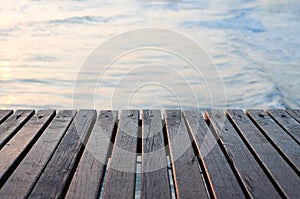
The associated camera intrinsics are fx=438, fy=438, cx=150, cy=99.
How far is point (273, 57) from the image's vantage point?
7.13 metres

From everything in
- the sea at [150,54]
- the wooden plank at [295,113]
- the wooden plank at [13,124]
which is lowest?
the wooden plank at [13,124]

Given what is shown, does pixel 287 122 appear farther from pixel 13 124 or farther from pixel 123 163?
pixel 13 124

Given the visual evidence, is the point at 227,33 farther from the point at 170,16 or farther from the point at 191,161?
the point at 191,161

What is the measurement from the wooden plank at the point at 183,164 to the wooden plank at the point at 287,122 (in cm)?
49

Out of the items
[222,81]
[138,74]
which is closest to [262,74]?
[222,81]

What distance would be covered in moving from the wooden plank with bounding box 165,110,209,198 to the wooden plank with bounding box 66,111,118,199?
0.85 ft

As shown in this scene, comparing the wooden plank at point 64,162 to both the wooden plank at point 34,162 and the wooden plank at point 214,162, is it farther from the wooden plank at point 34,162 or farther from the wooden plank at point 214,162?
the wooden plank at point 214,162

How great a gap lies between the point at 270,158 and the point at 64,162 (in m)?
0.79

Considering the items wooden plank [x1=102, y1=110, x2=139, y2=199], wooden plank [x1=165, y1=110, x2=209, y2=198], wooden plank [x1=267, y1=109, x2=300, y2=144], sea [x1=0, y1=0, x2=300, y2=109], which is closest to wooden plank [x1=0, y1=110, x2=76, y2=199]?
wooden plank [x1=102, y1=110, x2=139, y2=199]

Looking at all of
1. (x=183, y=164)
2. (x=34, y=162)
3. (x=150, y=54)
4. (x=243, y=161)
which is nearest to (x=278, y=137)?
(x=243, y=161)

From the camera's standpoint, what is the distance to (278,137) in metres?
1.97

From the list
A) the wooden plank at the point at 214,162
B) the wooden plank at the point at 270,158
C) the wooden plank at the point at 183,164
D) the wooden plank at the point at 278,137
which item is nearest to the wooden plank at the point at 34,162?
the wooden plank at the point at 183,164

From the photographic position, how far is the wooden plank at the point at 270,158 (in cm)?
145

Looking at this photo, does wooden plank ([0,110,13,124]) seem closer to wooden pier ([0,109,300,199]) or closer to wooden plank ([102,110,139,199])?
wooden pier ([0,109,300,199])
